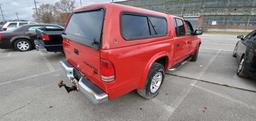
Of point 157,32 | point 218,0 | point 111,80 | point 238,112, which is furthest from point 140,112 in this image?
point 218,0

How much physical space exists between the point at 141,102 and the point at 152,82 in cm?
49

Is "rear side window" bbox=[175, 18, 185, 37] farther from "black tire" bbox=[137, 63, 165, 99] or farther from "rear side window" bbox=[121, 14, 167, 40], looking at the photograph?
"black tire" bbox=[137, 63, 165, 99]

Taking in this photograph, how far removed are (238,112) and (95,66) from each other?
110 inches

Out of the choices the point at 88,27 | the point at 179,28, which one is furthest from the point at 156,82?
the point at 88,27

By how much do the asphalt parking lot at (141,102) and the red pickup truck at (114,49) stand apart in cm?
47

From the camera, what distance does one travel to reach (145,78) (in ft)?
8.52

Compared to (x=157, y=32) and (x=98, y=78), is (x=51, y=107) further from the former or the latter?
(x=157, y=32)

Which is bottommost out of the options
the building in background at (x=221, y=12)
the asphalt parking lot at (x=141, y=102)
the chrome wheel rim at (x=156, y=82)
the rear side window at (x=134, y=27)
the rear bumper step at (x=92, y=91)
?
the asphalt parking lot at (x=141, y=102)

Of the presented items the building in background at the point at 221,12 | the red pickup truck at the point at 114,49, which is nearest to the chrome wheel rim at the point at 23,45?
the red pickup truck at the point at 114,49

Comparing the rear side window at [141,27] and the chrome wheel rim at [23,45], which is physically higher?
the rear side window at [141,27]

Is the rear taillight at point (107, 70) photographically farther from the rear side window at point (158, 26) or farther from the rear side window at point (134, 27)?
the rear side window at point (158, 26)

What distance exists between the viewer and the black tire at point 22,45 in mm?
7500

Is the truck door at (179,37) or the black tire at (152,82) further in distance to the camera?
the truck door at (179,37)

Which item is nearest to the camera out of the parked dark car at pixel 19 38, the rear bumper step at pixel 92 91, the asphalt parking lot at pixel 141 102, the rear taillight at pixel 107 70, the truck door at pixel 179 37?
the rear taillight at pixel 107 70
